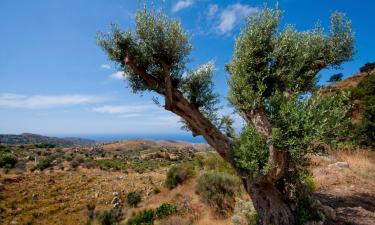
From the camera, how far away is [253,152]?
8.23m

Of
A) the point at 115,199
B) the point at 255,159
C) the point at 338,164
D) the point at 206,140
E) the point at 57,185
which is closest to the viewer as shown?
the point at 255,159

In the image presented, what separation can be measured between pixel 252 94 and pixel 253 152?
73.9 inches

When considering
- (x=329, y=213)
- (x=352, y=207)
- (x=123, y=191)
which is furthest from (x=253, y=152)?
(x=123, y=191)

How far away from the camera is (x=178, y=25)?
992 centimetres

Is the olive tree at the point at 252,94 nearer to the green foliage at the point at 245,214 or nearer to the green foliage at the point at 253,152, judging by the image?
the green foliage at the point at 253,152

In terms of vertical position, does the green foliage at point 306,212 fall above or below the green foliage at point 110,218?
above

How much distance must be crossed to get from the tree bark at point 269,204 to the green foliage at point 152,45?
4.62 m

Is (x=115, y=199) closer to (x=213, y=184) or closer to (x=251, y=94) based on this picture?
(x=213, y=184)

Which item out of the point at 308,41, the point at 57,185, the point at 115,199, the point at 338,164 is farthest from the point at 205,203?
the point at 57,185

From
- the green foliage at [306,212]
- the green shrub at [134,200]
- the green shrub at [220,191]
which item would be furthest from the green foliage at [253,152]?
the green shrub at [134,200]

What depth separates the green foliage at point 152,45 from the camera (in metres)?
9.61

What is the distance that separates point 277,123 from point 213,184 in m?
9.75

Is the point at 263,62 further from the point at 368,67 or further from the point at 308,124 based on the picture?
the point at 368,67

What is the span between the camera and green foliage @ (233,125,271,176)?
8.17 m
